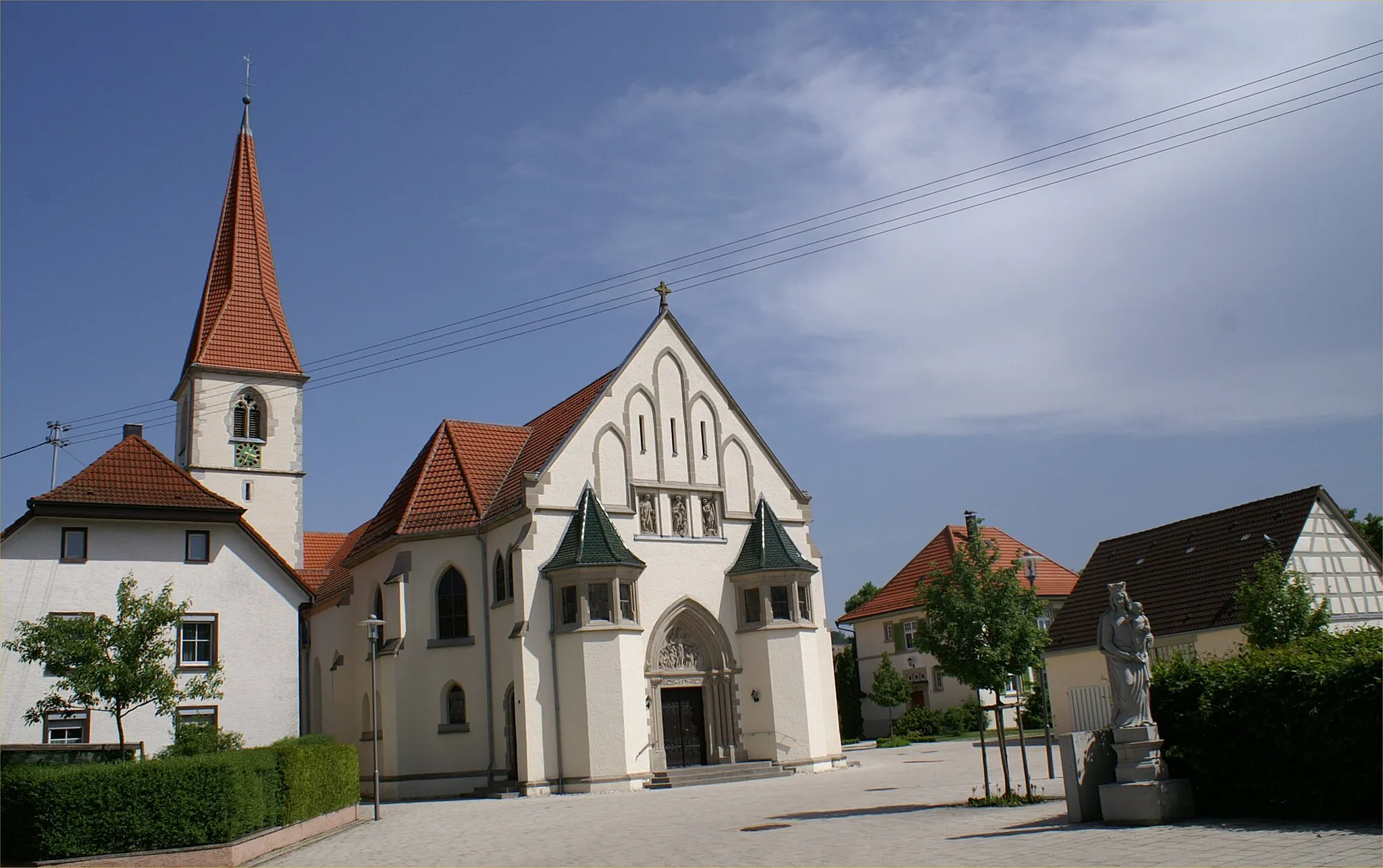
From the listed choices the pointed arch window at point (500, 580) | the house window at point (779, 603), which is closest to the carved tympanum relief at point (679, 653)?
the house window at point (779, 603)

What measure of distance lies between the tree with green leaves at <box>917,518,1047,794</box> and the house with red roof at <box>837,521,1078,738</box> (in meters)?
32.0

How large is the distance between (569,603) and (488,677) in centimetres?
379

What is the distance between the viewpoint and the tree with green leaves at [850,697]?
54625mm

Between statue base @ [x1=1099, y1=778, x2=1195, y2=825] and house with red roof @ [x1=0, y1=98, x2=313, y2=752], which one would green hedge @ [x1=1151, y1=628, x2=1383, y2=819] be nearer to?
statue base @ [x1=1099, y1=778, x2=1195, y2=825]

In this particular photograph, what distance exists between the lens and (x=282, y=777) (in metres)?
19.4

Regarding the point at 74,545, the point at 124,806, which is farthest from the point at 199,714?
the point at 124,806

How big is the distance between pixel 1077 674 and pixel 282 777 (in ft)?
94.6

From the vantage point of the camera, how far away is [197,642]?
30.5 m

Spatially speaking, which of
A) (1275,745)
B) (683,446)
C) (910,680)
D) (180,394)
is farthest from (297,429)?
(1275,745)

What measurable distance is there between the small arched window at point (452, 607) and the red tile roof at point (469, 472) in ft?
5.09

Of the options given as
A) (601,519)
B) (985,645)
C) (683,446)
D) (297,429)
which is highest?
(297,429)

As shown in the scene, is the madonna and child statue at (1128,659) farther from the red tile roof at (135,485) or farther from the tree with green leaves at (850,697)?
the tree with green leaves at (850,697)

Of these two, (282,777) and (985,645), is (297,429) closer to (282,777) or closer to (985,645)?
(282,777)

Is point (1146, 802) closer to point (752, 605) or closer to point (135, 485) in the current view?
point (752, 605)
